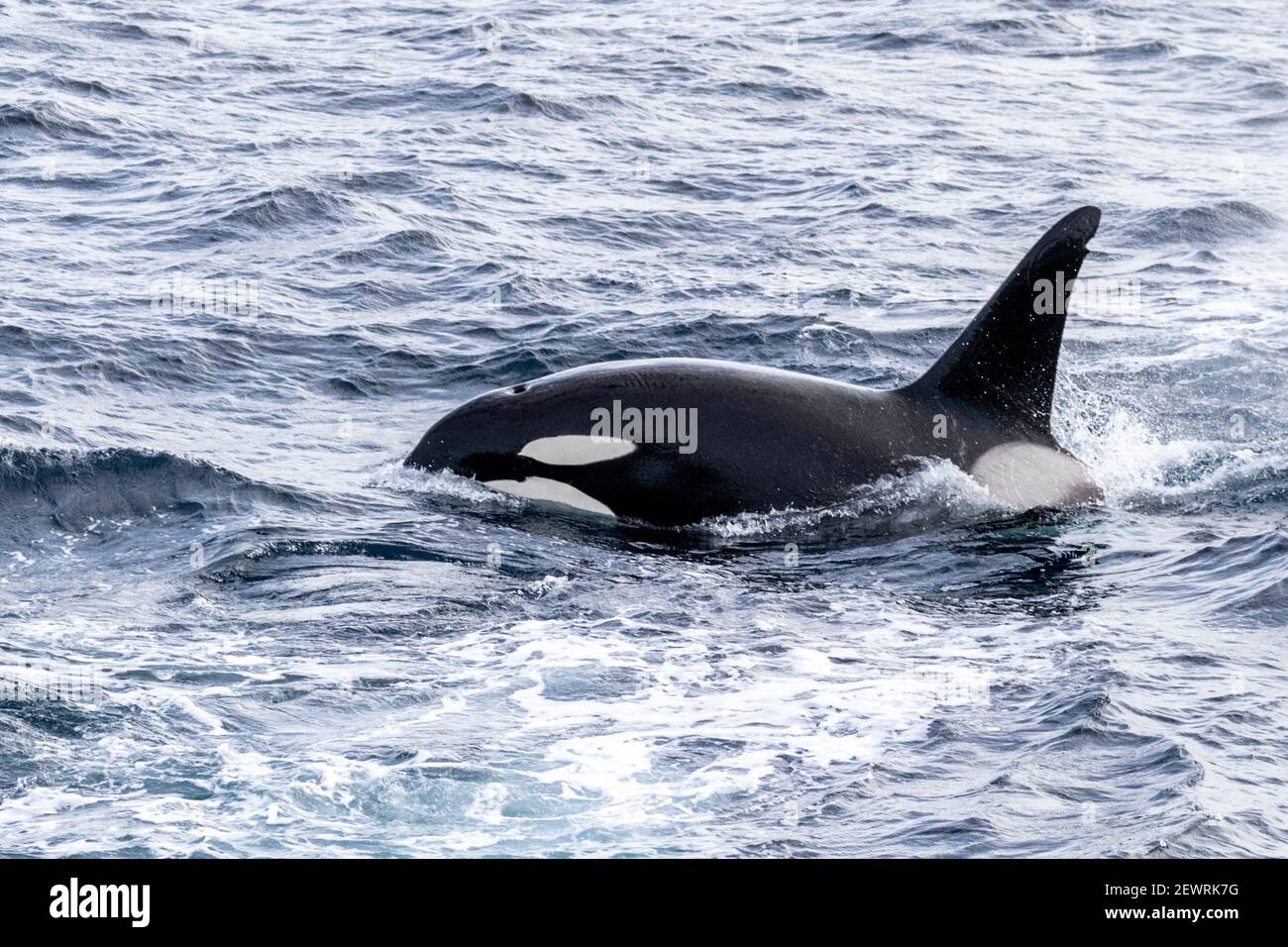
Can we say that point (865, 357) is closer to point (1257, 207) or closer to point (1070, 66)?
point (1257, 207)

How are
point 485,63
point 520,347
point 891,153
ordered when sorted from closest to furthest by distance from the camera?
point 520,347
point 891,153
point 485,63

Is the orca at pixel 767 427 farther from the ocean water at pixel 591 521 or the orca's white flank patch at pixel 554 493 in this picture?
the ocean water at pixel 591 521

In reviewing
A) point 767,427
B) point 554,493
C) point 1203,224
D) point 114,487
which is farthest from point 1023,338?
point 1203,224

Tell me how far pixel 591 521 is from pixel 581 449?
53cm

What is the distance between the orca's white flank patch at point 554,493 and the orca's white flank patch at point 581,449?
177 millimetres

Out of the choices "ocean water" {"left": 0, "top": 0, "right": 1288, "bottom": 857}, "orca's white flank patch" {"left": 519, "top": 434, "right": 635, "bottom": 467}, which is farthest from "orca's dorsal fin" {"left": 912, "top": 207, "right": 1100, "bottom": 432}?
"orca's white flank patch" {"left": 519, "top": 434, "right": 635, "bottom": 467}

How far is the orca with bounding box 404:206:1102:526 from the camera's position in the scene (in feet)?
44.2

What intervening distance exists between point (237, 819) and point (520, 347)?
10.5 metres

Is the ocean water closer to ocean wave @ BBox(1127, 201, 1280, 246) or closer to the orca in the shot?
ocean wave @ BBox(1127, 201, 1280, 246)

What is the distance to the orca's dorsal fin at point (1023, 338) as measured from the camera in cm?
1359

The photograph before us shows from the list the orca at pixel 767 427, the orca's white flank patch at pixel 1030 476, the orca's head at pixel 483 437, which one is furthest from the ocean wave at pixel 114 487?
the orca's white flank patch at pixel 1030 476

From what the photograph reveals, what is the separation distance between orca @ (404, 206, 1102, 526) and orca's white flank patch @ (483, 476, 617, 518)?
1cm
